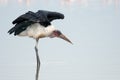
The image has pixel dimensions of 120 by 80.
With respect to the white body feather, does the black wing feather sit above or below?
above

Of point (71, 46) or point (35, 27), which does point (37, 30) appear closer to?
point (35, 27)

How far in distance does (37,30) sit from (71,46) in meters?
→ 3.23

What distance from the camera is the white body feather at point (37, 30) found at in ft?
28.9

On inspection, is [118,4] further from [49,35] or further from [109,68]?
[49,35]

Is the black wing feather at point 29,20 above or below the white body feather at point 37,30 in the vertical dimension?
above

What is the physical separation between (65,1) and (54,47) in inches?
265

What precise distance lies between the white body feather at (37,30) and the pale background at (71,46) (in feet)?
3.57

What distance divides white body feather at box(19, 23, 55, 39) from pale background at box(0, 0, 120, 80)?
109 centimetres

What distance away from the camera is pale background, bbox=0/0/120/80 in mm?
10070

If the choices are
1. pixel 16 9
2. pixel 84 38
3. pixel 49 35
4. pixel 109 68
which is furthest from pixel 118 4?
pixel 49 35

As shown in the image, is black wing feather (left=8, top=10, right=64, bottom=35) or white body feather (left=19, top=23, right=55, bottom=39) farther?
white body feather (left=19, top=23, right=55, bottom=39)

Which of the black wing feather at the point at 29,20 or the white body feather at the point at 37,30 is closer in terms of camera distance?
the black wing feather at the point at 29,20

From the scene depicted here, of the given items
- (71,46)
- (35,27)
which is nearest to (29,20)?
(35,27)

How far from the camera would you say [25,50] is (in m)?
11.7
